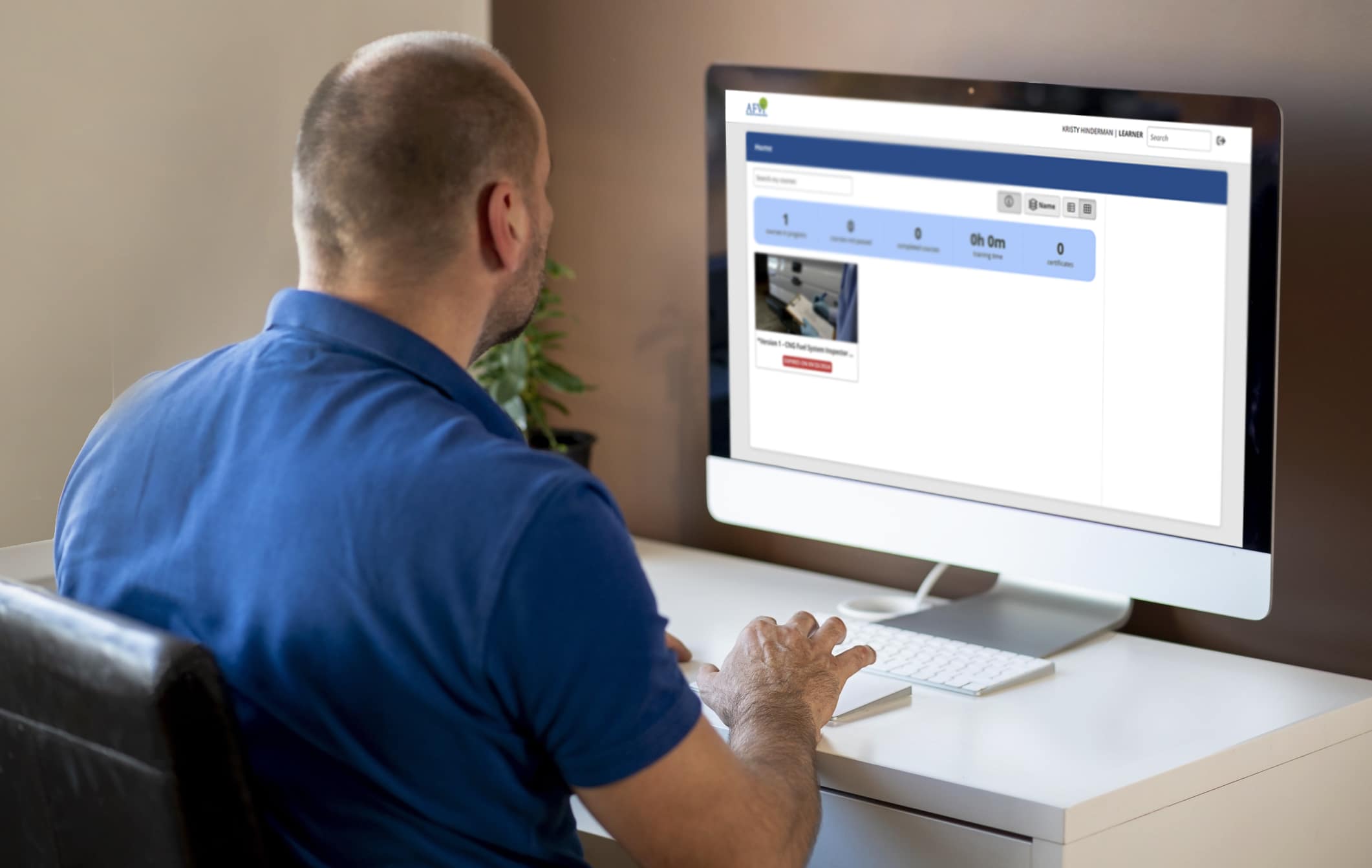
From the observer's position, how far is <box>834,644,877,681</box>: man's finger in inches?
56.1

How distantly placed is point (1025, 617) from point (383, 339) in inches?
32.5

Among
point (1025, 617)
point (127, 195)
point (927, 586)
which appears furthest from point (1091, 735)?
point (127, 195)

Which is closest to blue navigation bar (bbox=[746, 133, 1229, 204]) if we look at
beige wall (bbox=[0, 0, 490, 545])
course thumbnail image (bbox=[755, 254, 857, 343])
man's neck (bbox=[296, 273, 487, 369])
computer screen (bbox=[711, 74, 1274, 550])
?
computer screen (bbox=[711, 74, 1274, 550])

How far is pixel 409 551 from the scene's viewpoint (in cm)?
103

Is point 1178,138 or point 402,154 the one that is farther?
point 1178,138

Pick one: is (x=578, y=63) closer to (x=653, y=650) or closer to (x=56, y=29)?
(x=56, y=29)

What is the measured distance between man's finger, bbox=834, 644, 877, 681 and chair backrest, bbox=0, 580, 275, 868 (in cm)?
57

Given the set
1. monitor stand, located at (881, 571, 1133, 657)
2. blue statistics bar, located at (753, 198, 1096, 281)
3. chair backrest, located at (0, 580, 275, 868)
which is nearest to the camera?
chair backrest, located at (0, 580, 275, 868)

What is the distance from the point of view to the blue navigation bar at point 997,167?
1436mm

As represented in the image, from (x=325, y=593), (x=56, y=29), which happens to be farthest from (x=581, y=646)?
(x=56, y=29)

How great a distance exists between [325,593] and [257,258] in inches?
42.1

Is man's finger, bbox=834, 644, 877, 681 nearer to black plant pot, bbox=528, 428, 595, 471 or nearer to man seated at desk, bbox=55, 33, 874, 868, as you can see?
man seated at desk, bbox=55, 33, 874, 868

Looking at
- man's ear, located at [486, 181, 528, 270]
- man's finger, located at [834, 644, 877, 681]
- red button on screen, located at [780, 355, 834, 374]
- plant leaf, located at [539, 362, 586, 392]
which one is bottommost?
man's finger, located at [834, 644, 877, 681]

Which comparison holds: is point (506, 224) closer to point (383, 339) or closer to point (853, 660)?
point (383, 339)
